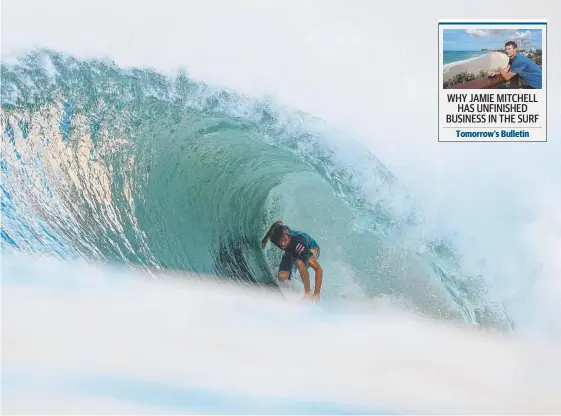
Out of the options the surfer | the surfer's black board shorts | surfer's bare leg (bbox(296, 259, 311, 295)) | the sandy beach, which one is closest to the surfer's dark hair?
the surfer

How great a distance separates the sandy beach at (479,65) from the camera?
6.02 m

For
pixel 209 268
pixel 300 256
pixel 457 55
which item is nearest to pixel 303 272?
pixel 300 256

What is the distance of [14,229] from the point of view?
231 inches

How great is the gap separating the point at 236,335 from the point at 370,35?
262 cm

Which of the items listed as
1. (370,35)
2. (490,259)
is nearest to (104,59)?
(370,35)

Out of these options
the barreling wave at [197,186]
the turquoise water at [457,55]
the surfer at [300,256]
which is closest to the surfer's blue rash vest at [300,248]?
the surfer at [300,256]

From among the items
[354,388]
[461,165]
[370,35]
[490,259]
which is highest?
[370,35]

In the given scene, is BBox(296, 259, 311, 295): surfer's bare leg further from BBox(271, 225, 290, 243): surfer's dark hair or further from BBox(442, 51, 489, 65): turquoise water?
BBox(442, 51, 489, 65): turquoise water

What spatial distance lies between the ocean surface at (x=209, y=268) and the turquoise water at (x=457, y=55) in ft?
3.25

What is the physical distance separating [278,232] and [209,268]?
63cm

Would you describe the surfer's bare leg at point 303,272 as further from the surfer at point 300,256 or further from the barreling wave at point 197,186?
the barreling wave at point 197,186

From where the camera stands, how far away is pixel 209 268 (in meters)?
6.11

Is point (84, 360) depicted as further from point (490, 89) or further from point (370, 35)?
point (490, 89)

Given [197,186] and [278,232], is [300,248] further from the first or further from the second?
[197,186]
